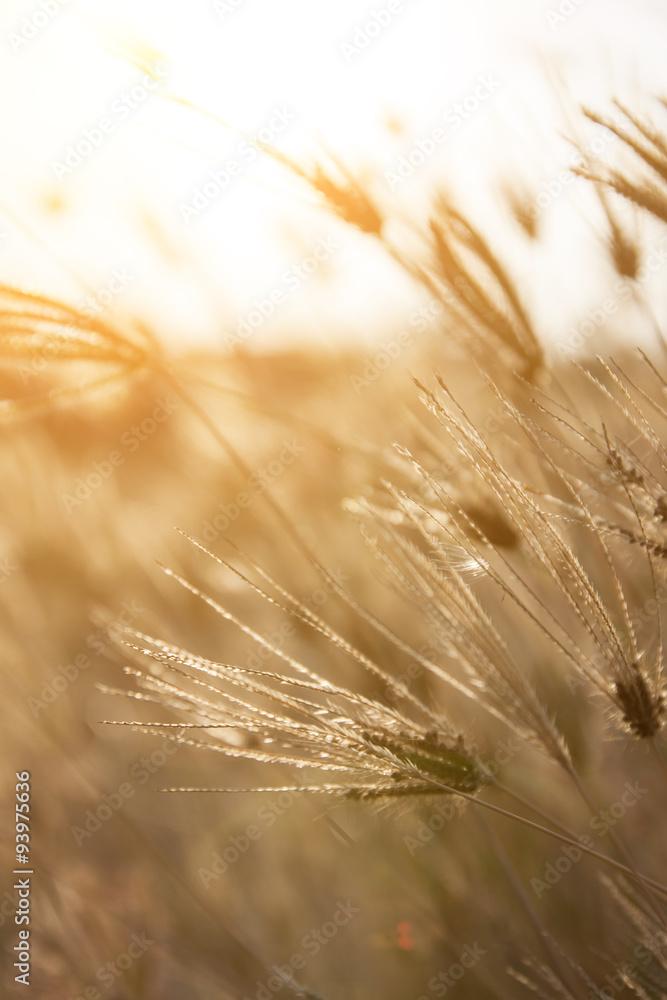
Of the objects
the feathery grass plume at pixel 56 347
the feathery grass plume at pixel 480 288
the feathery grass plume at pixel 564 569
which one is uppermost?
the feathery grass plume at pixel 56 347

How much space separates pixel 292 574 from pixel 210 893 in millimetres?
1264

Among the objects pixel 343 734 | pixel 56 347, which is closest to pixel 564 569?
pixel 343 734

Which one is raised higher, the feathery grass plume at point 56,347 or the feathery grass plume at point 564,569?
the feathery grass plume at point 56,347

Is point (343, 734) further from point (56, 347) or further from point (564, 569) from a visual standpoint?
point (56, 347)

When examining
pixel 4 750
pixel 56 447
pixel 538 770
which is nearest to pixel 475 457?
pixel 538 770

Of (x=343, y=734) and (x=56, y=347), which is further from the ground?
(x=56, y=347)

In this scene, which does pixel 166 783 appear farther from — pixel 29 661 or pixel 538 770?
pixel 538 770

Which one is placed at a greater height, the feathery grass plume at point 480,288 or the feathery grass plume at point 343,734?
the feathery grass plume at point 480,288

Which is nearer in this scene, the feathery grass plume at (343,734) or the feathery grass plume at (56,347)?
the feathery grass plume at (343,734)

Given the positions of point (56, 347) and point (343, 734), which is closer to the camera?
point (343, 734)

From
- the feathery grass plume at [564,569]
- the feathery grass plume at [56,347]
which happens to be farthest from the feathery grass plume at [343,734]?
the feathery grass plume at [56,347]

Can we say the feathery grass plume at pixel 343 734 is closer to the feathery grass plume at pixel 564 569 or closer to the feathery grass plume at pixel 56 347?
the feathery grass plume at pixel 564 569

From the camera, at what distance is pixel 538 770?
2146 mm

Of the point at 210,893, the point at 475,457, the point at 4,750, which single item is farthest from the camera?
the point at 4,750
